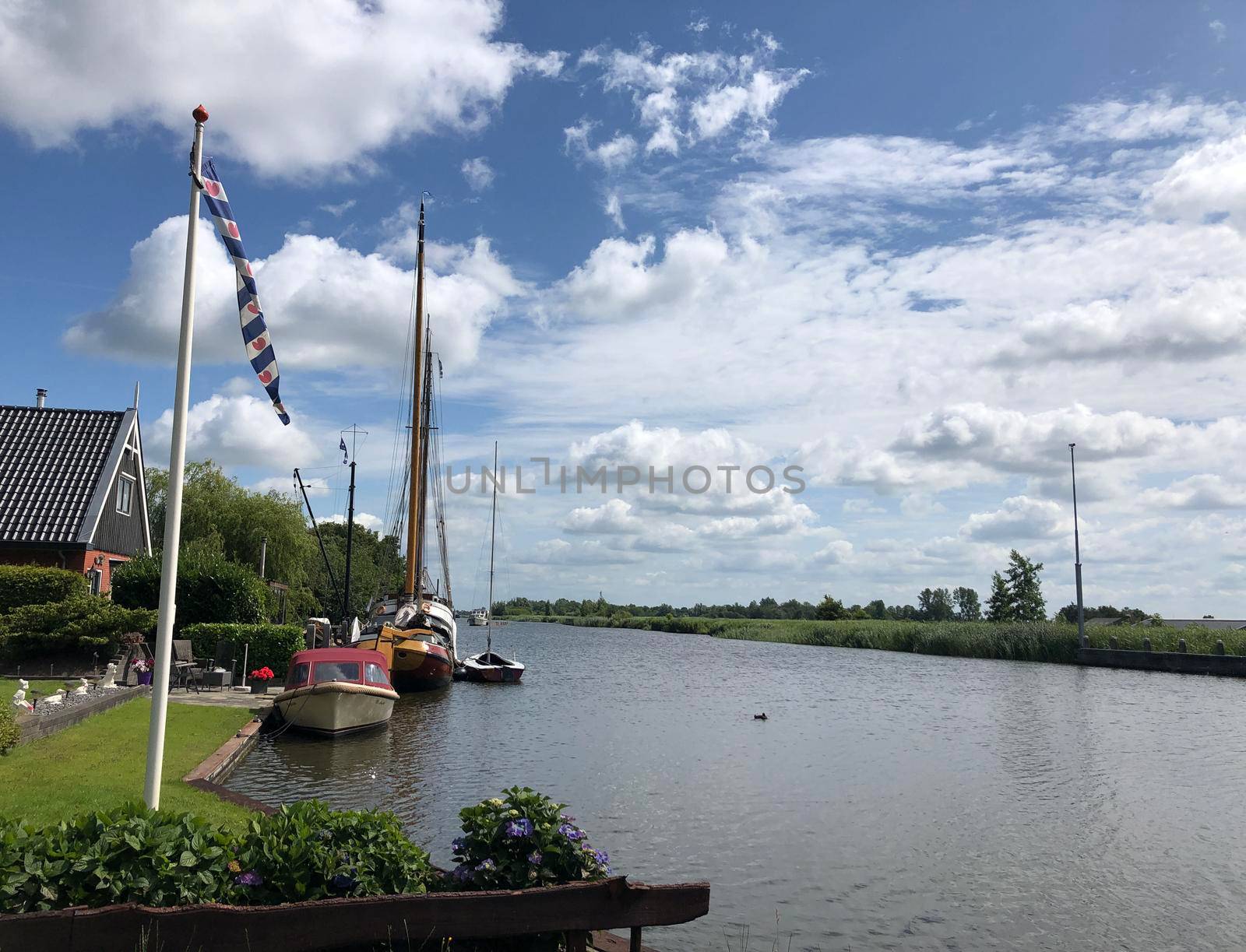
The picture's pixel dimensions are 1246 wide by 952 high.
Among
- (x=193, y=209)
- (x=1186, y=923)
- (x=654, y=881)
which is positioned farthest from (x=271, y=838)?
(x=1186, y=923)

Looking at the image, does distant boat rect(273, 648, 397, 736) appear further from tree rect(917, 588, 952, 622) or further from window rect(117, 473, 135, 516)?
tree rect(917, 588, 952, 622)

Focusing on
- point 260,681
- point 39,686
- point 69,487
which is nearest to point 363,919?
point 39,686

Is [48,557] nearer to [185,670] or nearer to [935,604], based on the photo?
[185,670]

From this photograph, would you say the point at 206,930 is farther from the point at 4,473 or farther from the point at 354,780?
the point at 4,473

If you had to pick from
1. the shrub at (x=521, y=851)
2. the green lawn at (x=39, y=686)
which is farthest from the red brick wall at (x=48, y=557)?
the shrub at (x=521, y=851)

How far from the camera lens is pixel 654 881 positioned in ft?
39.0

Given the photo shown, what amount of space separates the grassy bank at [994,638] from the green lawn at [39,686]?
54.6m

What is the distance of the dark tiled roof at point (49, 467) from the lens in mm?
25125

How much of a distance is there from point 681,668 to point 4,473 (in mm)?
38247

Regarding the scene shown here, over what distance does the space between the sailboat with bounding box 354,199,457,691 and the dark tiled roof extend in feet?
33.9

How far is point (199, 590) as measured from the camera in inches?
1144

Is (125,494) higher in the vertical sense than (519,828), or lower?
higher

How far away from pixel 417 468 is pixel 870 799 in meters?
28.5

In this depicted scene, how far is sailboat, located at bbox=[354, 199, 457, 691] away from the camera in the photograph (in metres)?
34.2
